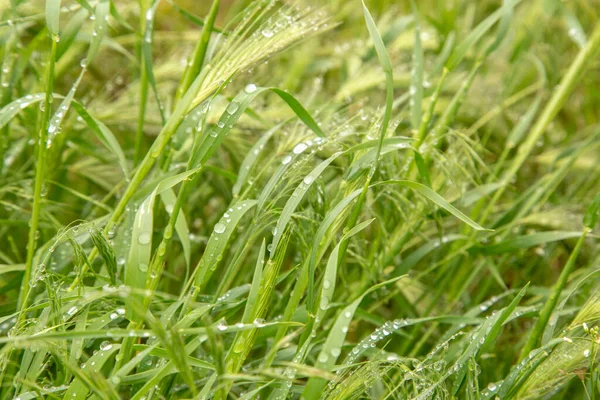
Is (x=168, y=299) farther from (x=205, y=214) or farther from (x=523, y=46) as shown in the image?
(x=523, y=46)

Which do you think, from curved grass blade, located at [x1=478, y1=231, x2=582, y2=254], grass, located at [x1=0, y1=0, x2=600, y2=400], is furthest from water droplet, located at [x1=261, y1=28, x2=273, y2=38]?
curved grass blade, located at [x1=478, y1=231, x2=582, y2=254]

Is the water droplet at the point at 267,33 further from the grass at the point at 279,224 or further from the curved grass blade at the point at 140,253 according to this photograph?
the curved grass blade at the point at 140,253

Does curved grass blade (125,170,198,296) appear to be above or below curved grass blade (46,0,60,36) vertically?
below

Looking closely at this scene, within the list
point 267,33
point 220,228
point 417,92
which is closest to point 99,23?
point 267,33

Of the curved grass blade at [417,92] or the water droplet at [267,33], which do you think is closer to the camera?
the water droplet at [267,33]

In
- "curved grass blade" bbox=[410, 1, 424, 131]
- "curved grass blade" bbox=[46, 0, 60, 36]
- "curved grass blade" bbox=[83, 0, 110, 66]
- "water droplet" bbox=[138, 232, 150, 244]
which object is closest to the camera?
"water droplet" bbox=[138, 232, 150, 244]

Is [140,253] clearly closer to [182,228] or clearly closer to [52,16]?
[182,228]

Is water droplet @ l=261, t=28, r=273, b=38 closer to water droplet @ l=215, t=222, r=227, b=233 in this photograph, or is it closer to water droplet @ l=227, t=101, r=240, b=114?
water droplet @ l=227, t=101, r=240, b=114

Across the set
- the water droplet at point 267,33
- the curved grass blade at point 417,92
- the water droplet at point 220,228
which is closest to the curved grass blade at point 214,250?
the water droplet at point 220,228

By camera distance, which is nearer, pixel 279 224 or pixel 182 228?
pixel 279 224
